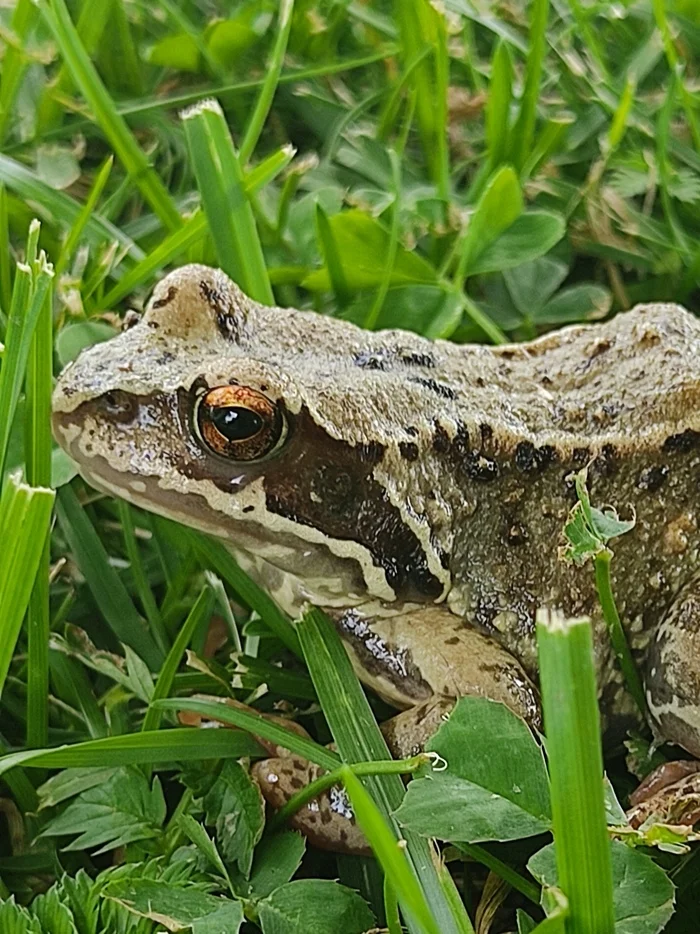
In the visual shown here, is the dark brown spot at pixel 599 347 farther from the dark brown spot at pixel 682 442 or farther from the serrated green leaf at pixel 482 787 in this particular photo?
the serrated green leaf at pixel 482 787

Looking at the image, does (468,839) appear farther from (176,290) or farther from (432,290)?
(432,290)

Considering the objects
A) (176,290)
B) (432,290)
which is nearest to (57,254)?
(176,290)

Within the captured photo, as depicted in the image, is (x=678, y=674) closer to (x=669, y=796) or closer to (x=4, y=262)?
(x=669, y=796)

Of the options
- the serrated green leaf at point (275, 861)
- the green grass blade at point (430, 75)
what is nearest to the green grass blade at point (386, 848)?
the serrated green leaf at point (275, 861)

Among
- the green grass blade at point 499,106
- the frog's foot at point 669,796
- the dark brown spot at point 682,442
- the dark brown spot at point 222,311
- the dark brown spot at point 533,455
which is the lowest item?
the frog's foot at point 669,796

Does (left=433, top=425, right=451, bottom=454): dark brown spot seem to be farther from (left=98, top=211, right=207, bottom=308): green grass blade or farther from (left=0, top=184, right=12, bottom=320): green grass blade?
(left=0, top=184, right=12, bottom=320): green grass blade

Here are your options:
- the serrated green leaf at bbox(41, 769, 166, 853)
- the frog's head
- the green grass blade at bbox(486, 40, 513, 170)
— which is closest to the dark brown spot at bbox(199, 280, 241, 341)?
the frog's head
